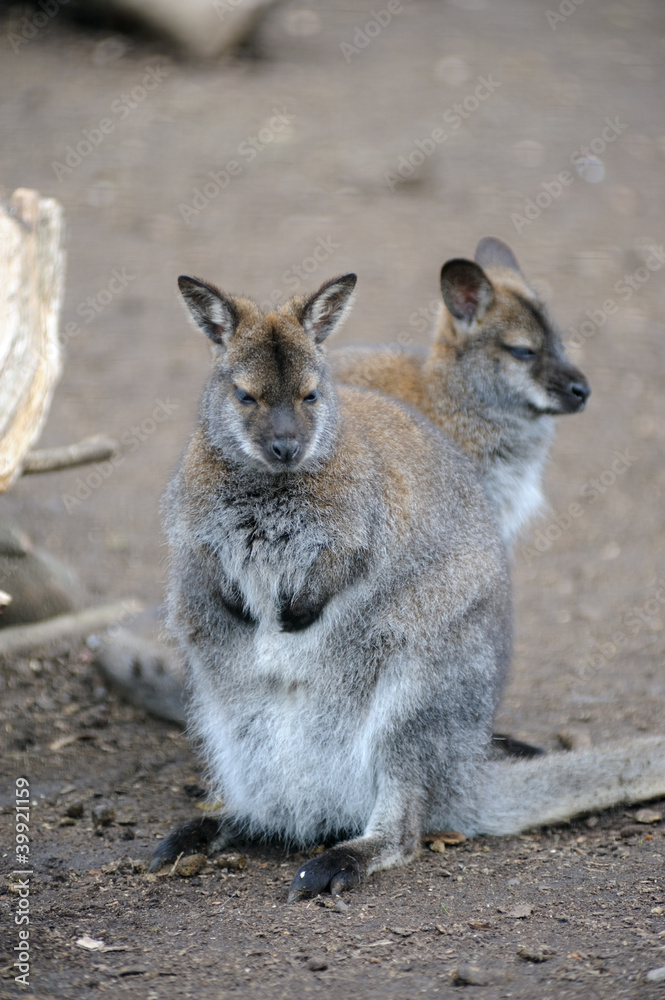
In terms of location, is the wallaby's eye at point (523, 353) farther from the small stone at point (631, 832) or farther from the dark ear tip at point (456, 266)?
the small stone at point (631, 832)

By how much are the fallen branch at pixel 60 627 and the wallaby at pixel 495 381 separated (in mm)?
2007

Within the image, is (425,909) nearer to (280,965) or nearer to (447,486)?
(280,965)

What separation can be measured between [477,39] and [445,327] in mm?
10299

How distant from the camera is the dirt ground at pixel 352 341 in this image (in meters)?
3.65

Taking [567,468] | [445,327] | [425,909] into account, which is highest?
[445,327]

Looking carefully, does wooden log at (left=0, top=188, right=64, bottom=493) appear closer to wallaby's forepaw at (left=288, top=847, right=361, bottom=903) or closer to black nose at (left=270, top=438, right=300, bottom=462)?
black nose at (left=270, top=438, right=300, bottom=462)

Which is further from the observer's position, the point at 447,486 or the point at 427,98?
the point at 427,98

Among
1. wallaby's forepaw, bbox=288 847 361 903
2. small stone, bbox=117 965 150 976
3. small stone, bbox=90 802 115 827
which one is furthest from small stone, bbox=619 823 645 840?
small stone, bbox=90 802 115 827

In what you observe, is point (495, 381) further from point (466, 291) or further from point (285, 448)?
point (285, 448)

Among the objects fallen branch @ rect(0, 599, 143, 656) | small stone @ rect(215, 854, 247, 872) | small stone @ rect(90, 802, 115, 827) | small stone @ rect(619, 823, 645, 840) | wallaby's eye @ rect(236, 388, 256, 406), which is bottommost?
fallen branch @ rect(0, 599, 143, 656)

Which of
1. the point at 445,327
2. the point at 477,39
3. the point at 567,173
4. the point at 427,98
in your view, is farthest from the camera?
the point at 477,39

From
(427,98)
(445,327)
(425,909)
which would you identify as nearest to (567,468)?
(445,327)

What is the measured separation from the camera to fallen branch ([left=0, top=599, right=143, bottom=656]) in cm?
612

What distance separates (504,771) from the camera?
177 inches
